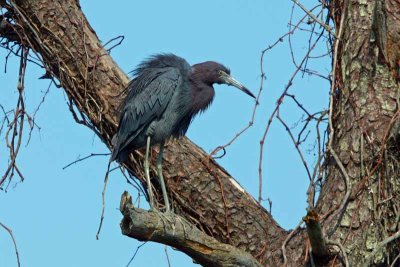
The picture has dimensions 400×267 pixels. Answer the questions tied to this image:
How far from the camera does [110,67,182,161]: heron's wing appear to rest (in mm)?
5039

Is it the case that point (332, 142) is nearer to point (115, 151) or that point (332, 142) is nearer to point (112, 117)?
point (115, 151)

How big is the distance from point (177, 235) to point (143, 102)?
1.32m

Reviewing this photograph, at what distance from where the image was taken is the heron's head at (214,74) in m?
5.39

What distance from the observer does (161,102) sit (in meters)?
5.16

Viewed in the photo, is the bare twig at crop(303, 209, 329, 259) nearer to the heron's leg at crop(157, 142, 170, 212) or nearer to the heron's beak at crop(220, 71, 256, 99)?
the heron's leg at crop(157, 142, 170, 212)

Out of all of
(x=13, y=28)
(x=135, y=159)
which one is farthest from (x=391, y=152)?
(x=13, y=28)

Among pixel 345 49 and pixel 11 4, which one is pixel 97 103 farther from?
pixel 345 49

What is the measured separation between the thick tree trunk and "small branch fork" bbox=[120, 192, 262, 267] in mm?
562

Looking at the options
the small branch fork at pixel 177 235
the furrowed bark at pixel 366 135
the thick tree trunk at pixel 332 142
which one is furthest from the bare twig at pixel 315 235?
the small branch fork at pixel 177 235

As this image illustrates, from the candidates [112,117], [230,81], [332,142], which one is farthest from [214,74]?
[332,142]

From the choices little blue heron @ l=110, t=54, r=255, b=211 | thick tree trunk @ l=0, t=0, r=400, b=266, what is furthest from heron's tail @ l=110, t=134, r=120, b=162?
thick tree trunk @ l=0, t=0, r=400, b=266

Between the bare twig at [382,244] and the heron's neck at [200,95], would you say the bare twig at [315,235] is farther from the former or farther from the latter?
the heron's neck at [200,95]

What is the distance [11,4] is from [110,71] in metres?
0.69

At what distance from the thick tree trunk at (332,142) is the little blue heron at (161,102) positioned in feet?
0.53
